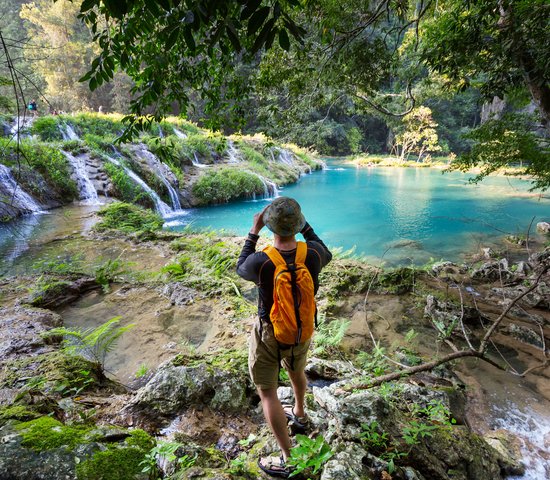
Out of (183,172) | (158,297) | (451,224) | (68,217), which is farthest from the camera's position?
(183,172)

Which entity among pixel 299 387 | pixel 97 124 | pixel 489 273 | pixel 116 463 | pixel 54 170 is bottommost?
pixel 489 273

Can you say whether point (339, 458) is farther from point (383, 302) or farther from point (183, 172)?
point (183, 172)

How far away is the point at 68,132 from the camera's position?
15234 mm

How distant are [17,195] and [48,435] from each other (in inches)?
424

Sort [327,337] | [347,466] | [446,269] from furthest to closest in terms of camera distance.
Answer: [446,269] < [327,337] < [347,466]

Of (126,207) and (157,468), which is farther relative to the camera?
(126,207)

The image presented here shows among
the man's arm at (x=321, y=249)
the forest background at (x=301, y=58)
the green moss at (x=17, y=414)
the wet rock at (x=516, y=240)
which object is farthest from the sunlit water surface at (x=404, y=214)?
the green moss at (x=17, y=414)

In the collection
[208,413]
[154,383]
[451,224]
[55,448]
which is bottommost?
[451,224]

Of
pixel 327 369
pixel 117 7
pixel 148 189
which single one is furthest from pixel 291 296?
pixel 148 189

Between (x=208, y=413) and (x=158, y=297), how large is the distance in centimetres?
A: 289

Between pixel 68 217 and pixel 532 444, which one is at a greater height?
pixel 68 217

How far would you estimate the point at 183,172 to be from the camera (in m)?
16.1

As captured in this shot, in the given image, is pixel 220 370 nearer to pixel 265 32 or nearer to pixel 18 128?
pixel 18 128

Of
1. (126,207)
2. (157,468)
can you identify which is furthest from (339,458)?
(126,207)
